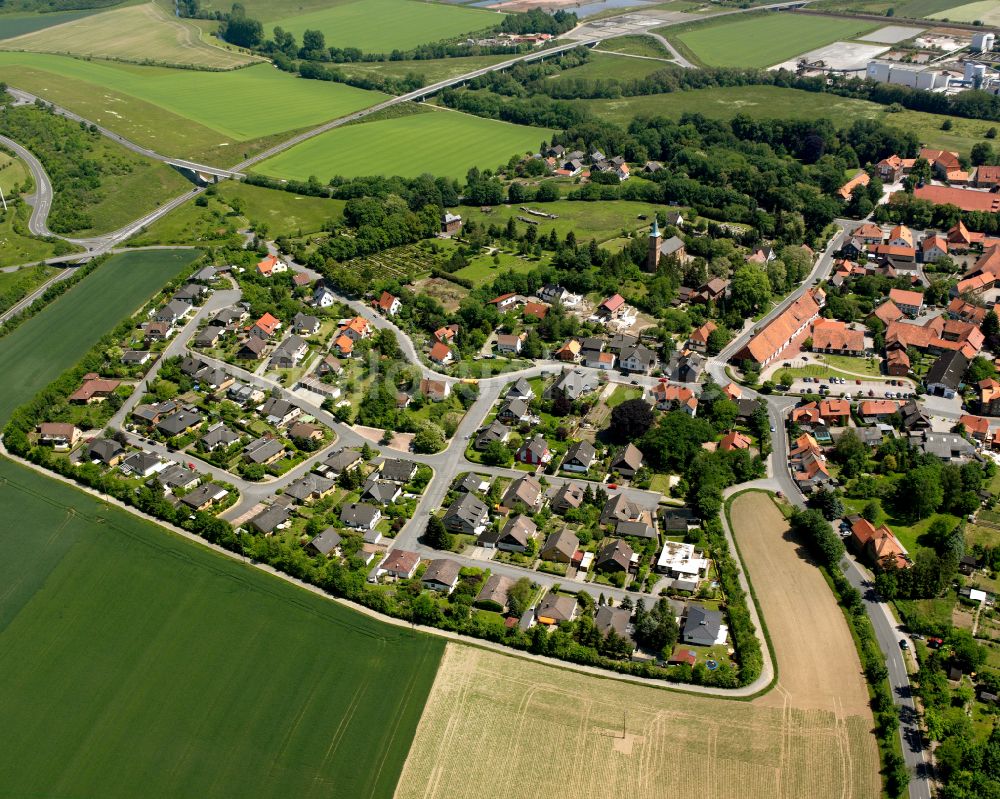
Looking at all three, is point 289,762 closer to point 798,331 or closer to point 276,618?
point 276,618

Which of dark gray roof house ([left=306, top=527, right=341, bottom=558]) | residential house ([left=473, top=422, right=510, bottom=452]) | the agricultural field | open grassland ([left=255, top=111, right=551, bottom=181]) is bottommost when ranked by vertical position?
dark gray roof house ([left=306, top=527, right=341, bottom=558])

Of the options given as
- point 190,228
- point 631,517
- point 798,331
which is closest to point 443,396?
point 631,517

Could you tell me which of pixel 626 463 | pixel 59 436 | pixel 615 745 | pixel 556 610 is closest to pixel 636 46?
pixel 626 463

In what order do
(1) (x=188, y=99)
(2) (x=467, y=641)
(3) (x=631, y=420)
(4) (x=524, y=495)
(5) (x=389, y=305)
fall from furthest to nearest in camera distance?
(1) (x=188, y=99) < (5) (x=389, y=305) < (3) (x=631, y=420) < (4) (x=524, y=495) < (2) (x=467, y=641)

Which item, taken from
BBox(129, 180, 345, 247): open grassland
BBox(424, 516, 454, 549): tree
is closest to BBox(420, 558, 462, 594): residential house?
BBox(424, 516, 454, 549): tree

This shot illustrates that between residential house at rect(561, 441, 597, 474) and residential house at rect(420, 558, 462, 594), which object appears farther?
residential house at rect(561, 441, 597, 474)

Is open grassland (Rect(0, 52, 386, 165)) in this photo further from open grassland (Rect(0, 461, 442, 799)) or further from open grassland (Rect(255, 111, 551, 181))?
open grassland (Rect(0, 461, 442, 799))

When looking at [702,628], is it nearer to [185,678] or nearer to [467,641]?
[467,641]
